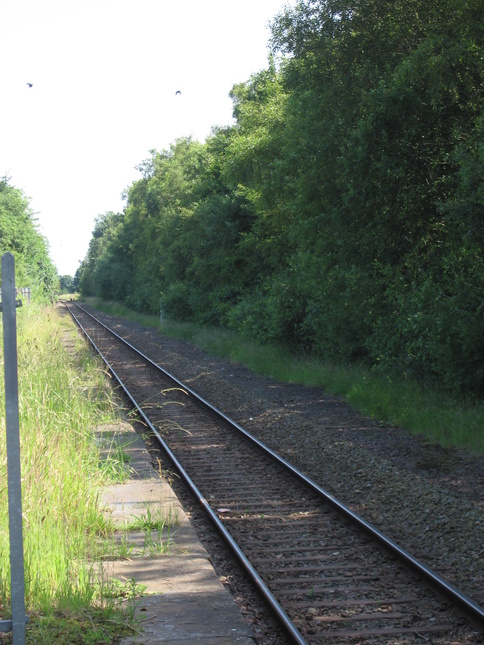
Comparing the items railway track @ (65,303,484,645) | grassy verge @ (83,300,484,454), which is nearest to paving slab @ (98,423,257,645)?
railway track @ (65,303,484,645)

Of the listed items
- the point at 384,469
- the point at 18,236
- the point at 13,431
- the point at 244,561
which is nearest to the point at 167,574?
the point at 244,561

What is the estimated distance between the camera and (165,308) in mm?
45156

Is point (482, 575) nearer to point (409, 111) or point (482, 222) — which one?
point (482, 222)

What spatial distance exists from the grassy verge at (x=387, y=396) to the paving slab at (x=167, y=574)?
4754mm

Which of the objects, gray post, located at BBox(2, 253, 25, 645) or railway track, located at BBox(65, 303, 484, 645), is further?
railway track, located at BBox(65, 303, 484, 645)

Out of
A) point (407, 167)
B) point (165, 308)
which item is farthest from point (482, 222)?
point (165, 308)

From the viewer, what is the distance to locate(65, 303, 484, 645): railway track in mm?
5438

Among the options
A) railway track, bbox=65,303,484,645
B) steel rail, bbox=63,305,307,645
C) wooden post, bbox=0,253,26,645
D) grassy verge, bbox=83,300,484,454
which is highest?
wooden post, bbox=0,253,26,645

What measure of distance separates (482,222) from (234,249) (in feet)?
77.0

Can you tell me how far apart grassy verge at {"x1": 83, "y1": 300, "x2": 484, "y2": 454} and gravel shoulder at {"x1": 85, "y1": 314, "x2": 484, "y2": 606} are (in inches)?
11.1

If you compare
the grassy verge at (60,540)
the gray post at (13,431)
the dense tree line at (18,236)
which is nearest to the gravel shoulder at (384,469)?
the grassy verge at (60,540)

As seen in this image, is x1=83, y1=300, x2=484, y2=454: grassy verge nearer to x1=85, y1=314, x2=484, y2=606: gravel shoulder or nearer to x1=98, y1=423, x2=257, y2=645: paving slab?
x1=85, y1=314, x2=484, y2=606: gravel shoulder

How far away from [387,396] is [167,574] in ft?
29.2

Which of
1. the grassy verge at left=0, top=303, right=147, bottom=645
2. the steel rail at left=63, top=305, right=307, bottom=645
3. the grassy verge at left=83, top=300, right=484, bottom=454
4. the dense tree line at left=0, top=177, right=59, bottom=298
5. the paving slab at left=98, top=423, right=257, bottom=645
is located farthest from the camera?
the dense tree line at left=0, top=177, right=59, bottom=298
